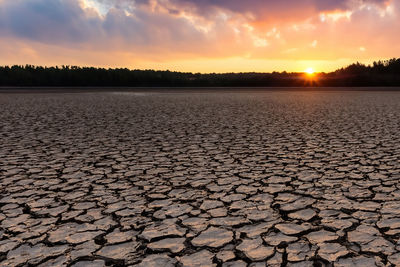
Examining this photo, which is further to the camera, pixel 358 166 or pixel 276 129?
pixel 276 129

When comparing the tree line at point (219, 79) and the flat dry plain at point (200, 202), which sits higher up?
the tree line at point (219, 79)

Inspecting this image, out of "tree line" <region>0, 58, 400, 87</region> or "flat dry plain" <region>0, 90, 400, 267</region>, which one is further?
"tree line" <region>0, 58, 400, 87</region>

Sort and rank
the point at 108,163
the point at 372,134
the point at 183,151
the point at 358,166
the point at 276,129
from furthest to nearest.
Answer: the point at 276,129, the point at 372,134, the point at 183,151, the point at 108,163, the point at 358,166

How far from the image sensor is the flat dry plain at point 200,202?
2250 millimetres

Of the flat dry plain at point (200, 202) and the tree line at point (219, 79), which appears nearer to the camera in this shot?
the flat dry plain at point (200, 202)

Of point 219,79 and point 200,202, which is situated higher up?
point 219,79

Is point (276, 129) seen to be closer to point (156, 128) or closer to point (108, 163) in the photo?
point (156, 128)

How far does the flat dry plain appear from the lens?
7.38 ft

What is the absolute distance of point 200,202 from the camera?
10.3 ft

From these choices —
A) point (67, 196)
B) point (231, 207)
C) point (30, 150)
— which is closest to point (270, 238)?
point (231, 207)

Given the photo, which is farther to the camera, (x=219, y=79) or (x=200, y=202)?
(x=219, y=79)

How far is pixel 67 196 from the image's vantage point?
3.32 metres

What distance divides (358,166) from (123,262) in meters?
3.20

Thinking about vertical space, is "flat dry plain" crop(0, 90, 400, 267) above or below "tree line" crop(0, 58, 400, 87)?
below
